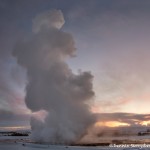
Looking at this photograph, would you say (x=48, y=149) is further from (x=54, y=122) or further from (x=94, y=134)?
(x=94, y=134)

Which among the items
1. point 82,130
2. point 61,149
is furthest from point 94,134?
point 61,149

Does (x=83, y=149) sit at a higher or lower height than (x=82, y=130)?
lower

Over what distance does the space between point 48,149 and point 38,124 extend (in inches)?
1460

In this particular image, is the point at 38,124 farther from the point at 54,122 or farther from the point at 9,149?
the point at 9,149

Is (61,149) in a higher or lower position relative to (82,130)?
lower

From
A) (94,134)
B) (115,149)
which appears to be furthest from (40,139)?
(115,149)

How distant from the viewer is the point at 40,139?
298 feet

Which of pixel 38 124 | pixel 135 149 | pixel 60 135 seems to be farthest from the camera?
pixel 38 124

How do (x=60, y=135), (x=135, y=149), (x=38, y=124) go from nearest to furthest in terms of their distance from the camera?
1. (x=135, y=149)
2. (x=60, y=135)
3. (x=38, y=124)

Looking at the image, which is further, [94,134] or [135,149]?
[94,134]

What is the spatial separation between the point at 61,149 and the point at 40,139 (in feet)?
104

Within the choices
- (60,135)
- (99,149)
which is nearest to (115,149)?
(99,149)

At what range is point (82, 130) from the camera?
93.0 metres

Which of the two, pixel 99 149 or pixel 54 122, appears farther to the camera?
pixel 54 122
